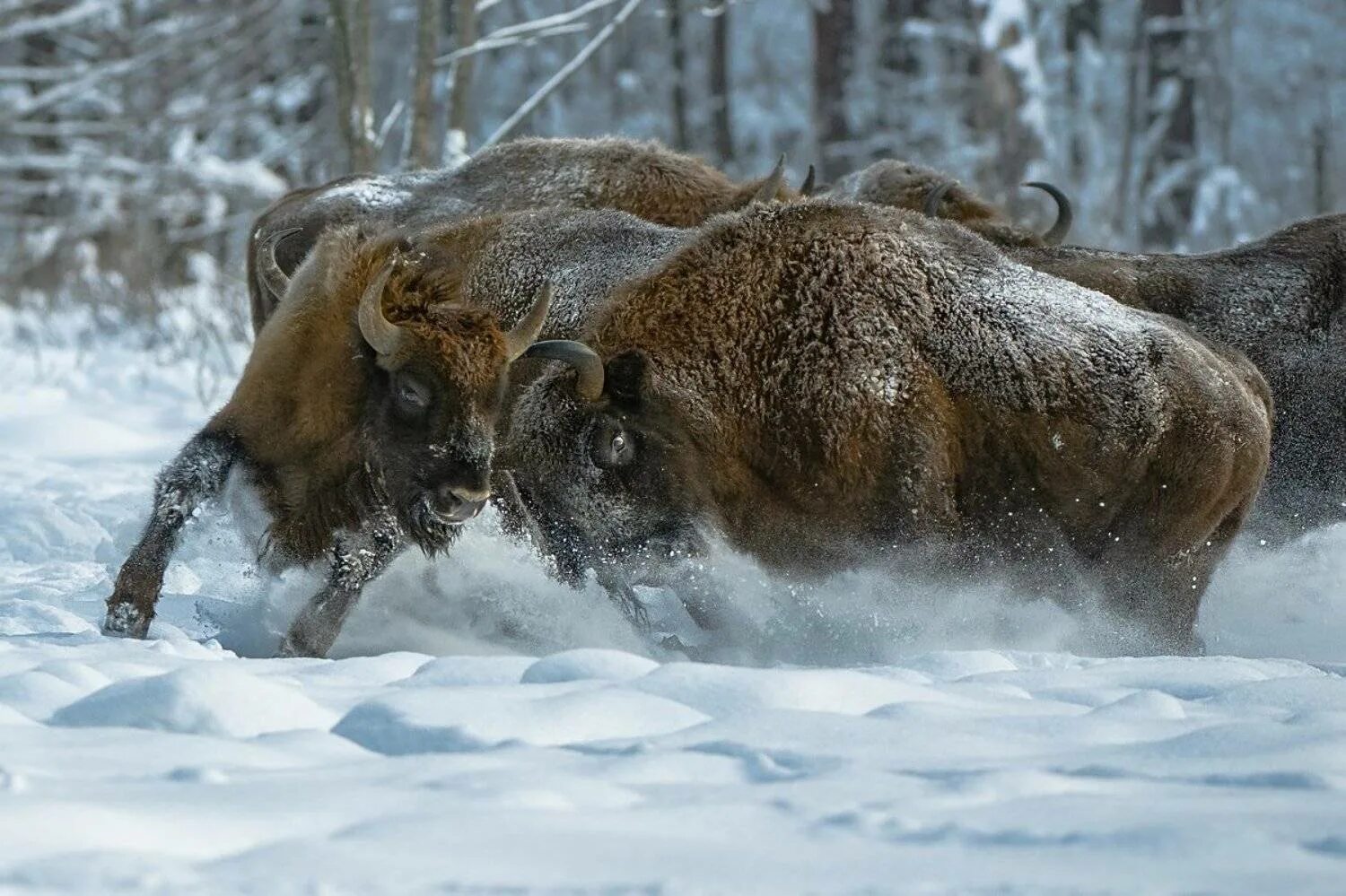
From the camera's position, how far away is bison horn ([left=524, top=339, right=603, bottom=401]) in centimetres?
557

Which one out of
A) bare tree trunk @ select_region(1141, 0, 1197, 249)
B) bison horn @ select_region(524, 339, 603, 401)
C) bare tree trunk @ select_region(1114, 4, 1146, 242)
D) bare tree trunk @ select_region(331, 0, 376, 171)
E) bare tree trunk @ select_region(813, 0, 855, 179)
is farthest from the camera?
bare tree trunk @ select_region(813, 0, 855, 179)

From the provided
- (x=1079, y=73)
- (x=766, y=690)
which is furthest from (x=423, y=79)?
(x=1079, y=73)

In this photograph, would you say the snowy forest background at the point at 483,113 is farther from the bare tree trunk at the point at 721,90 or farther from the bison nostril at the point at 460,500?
the bison nostril at the point at 460,500

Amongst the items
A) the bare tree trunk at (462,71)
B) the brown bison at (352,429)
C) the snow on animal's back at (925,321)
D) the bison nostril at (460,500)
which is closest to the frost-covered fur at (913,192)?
the snow on animal's back at (925,321)

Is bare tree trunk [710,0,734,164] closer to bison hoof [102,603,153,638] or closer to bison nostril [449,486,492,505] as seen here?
bison nostril [449,486,492,505]

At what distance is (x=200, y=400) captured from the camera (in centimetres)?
1190

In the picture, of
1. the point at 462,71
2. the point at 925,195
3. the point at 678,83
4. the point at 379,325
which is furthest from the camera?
the point at 678,83

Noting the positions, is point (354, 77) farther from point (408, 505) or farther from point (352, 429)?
point (408, 505)

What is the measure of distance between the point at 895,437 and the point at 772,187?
9.28ft

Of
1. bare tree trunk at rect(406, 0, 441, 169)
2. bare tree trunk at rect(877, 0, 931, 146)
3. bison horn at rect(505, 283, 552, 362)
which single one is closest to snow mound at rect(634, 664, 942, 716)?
bison horn at rect(505, 283, 552, 362)

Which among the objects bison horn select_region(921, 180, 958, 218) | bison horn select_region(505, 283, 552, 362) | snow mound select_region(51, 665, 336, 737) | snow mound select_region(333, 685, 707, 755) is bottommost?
snow mound select_region(333, 685, 707, 755)

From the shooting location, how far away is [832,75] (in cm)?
2448

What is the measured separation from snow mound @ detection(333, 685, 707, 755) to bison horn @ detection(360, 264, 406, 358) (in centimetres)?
202

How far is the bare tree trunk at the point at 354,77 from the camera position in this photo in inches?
443
